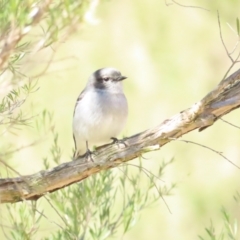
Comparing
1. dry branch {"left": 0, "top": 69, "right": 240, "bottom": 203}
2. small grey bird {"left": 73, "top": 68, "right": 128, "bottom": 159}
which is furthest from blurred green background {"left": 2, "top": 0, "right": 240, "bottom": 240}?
dry branch {"left": 0, "top": 69, "right": 240, "bottom": 203}

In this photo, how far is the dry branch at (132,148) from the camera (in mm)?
1995

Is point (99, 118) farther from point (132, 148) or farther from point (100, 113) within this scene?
point (132, 148)

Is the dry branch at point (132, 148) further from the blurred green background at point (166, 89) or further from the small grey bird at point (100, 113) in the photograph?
the blurred green background at point (166, 89)

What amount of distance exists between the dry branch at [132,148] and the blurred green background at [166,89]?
2.55 m

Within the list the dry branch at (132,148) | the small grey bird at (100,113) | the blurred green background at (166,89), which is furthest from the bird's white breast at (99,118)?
the blurred green background at (166,89)

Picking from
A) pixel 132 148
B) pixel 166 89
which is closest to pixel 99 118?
pixel 132 148

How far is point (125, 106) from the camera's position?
117 inches

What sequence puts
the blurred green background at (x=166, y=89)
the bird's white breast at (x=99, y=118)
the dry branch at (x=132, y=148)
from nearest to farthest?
1. the dry branch at (x=132, y=148)
2. the bird's white breast at (x=99, y=118)
3. the blurred green background at (x=166, y=89)

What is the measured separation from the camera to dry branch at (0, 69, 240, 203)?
6.55ft

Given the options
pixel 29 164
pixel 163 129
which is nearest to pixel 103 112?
pixel 163 129

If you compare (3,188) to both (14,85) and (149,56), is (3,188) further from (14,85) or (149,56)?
(149,56)

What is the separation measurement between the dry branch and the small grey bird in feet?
1.96

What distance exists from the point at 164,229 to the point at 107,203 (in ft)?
8.40

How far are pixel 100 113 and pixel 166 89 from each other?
2550mm
